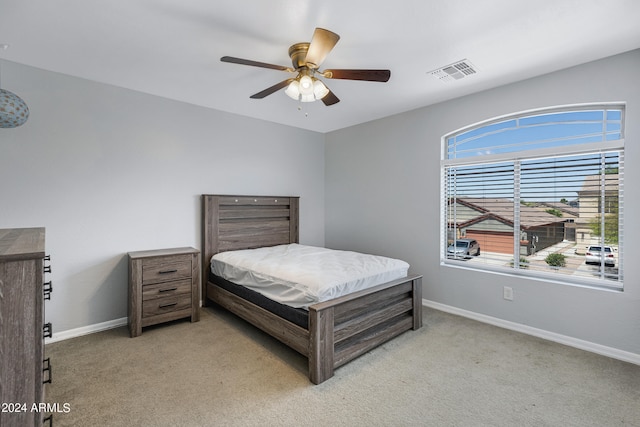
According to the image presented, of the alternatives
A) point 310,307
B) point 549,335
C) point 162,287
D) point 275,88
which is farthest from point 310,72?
point 549,335

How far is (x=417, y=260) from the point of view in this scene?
12.4 ft

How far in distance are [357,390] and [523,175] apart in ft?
8.63

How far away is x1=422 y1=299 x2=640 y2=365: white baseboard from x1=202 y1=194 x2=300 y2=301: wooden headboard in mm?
2284

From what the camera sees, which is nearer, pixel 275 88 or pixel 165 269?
pixel 275 88

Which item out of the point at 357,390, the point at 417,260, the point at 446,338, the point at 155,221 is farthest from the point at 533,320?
the point at 155,221

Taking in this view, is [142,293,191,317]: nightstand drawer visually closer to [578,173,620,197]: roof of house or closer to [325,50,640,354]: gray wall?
[325,50,640,354]: gray wall

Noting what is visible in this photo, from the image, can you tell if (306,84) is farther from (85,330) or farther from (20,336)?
(85,330)

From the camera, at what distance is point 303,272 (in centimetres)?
248

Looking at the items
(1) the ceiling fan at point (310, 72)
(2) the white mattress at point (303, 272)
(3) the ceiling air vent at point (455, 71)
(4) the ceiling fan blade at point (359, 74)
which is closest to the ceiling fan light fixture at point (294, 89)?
(1) the ceiling fan at point (310, 72)

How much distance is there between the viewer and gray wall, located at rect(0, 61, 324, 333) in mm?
2633

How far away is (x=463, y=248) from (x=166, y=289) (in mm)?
3318

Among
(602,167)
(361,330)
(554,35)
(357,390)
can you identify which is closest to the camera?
(357,390)

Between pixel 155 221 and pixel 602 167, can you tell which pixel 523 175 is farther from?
pixel 155 221

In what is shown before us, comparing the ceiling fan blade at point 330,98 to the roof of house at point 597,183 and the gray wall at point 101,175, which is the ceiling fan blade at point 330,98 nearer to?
the gray wall at point 101,175
